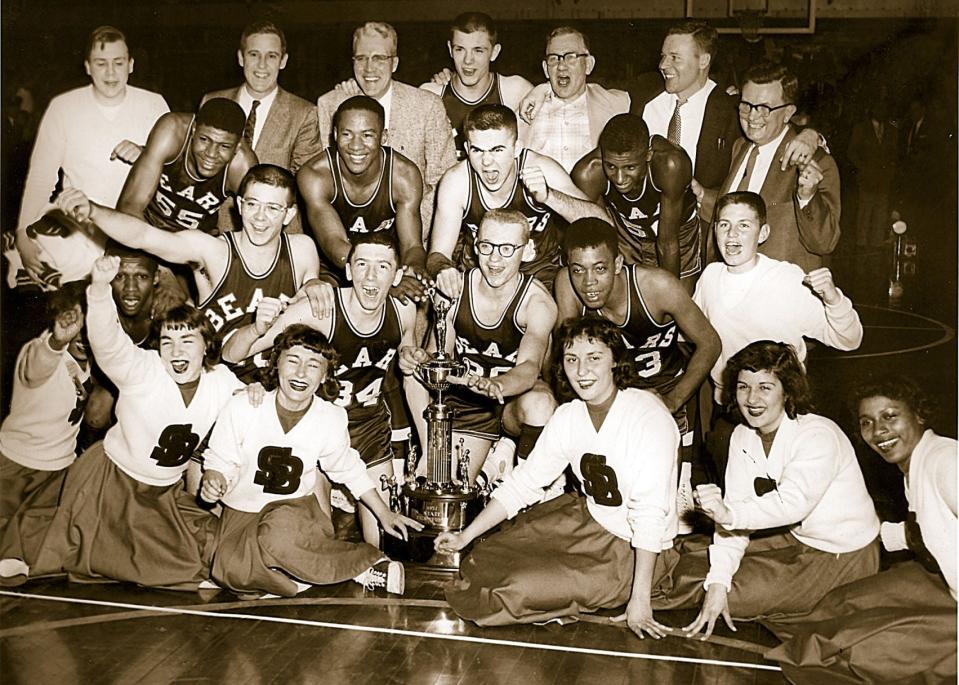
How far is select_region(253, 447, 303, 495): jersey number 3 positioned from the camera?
15.6 ft

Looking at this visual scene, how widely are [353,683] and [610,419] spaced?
1433 millimetres

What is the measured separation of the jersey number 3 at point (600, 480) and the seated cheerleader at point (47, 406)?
245 centimetres

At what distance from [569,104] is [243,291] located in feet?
5.64

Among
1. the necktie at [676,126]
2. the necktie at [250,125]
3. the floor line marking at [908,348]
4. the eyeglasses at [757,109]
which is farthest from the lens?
the necktie at [250,125]

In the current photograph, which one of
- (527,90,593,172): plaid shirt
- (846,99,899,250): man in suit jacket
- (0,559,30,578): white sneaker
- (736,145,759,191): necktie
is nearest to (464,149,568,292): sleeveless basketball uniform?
(527,90,593,172): plaid shirt

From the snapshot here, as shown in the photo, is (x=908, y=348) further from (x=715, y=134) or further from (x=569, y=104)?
(x=569, y=104)

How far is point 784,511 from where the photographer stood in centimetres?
431

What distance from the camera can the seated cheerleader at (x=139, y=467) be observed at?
480 cm

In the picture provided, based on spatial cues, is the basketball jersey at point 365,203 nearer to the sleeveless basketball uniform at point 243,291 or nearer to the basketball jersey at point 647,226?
the sleeveless basketball uniform at point 243,291

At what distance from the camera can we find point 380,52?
525cm

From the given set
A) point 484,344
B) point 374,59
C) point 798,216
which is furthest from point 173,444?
point 798,216

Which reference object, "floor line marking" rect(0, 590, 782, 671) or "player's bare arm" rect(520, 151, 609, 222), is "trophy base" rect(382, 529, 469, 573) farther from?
"player's bare arm" rect(520, 151, 609, 222)

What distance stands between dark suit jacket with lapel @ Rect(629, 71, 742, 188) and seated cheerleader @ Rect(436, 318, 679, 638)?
95 cm

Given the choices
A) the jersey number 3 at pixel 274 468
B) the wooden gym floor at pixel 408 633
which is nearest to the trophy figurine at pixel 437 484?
the wooden gym floor at pixel 408 633
